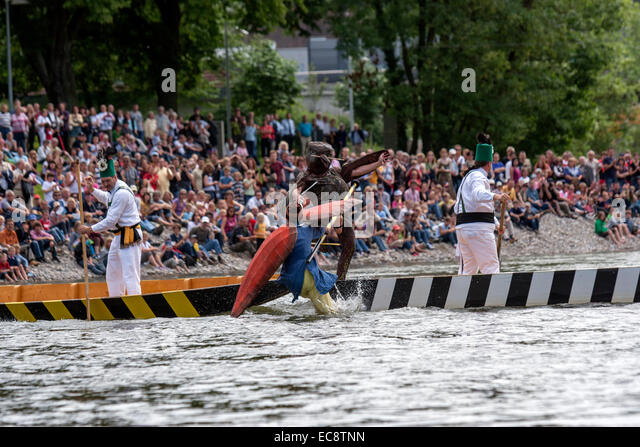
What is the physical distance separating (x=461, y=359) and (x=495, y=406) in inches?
72.2

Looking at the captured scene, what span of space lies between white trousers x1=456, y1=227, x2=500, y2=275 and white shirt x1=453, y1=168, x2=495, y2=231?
4.4 inches

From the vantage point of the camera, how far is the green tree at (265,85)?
5216 cm

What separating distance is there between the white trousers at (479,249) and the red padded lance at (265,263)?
2.14 meters

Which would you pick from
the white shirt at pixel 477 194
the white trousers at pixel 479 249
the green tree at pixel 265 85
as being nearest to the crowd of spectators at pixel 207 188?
the white trousers at pixel 479 249

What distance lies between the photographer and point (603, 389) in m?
7.93

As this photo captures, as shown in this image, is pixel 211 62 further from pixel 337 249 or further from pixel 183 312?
pixel 183 312

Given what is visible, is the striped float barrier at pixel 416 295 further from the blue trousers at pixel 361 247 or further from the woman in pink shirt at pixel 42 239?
the blue trousers at pixel 361 247

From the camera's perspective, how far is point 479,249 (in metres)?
13.0

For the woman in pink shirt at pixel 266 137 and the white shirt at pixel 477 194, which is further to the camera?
the woman in pink shirt at pixel 266 137

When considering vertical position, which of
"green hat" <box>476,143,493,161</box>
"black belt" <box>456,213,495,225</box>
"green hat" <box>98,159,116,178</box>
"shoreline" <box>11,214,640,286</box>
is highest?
"green hat" <box>476,143,493,161</box>

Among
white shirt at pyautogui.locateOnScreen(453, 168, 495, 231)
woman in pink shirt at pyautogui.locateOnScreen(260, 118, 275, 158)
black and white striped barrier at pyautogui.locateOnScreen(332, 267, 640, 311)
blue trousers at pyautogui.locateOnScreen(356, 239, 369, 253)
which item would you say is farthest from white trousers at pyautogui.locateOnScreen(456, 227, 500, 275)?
woman in pink shirt at pyautogui.locateOnScreen(260, 118, 275, 158)

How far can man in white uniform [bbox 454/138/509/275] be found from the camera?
1291 centimetres

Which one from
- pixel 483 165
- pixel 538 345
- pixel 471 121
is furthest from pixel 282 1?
pixel 538 345

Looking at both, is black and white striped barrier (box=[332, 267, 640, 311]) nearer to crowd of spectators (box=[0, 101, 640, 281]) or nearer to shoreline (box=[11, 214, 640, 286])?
shoreline (box=[11, 214, 640, 286])
